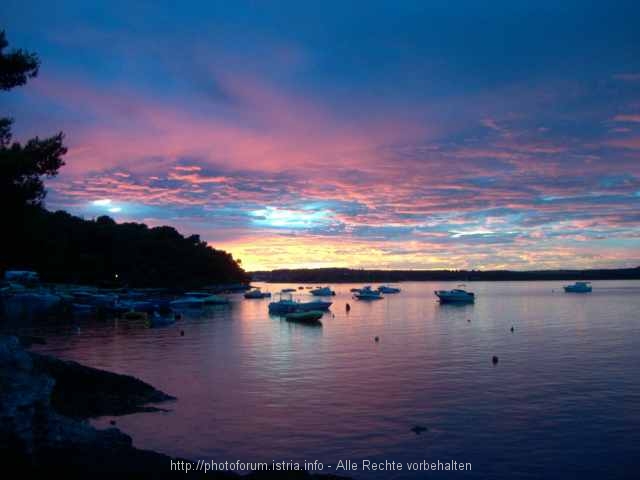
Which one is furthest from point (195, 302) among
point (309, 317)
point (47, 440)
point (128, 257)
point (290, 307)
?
point (47, 440)

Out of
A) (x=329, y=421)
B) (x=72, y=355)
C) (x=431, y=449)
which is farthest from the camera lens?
(x=72, y=355)

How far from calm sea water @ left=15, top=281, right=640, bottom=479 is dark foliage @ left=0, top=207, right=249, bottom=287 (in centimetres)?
7686

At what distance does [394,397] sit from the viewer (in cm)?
2467

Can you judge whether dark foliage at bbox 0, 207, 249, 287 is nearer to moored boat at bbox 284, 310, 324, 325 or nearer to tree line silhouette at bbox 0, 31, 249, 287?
tree line silhouette at bbox 0, 31, 249, 287

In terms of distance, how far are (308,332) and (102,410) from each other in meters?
35.2

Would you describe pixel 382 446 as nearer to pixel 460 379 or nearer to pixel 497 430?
pixel 497 430

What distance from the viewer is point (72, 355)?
1457 inches

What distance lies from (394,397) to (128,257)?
128m

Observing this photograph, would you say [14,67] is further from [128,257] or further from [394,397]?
[128,257]

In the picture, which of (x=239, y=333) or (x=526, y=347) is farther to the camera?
(x=239, y=333)

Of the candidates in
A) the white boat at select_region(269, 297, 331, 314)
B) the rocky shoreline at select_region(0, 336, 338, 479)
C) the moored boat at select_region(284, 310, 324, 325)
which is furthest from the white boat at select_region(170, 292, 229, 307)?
the rocky shoreline at select_region(0, 336, 338, 479)

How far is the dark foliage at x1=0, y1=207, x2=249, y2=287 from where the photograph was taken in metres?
125

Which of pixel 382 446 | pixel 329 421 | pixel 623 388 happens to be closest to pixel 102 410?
pixel 329 421

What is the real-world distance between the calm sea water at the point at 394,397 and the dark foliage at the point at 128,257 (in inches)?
3026
